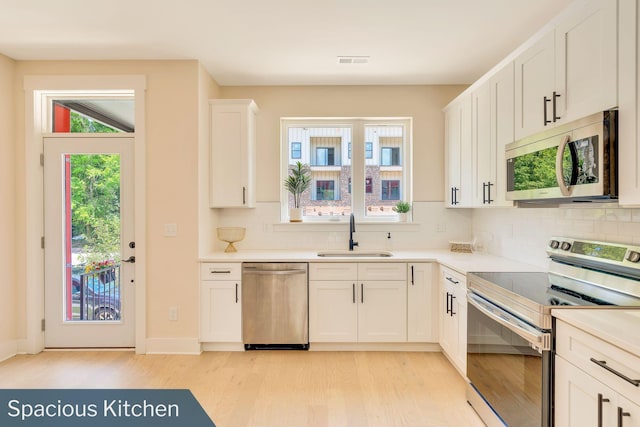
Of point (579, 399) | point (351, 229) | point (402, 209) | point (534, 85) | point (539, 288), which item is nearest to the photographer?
point (579, 399)

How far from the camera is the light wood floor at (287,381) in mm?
2443

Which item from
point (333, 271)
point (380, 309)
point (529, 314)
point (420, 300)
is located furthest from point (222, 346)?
point (529, 314)

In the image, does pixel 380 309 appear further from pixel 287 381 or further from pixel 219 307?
pixel 219 307

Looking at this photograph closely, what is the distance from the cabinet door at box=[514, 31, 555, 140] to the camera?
221cm

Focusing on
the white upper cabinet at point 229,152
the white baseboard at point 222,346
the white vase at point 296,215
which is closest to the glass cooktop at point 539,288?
the white vase at point 296,215

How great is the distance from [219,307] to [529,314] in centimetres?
259

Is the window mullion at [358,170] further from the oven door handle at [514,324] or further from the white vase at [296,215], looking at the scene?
the oven door handle at [514,324]

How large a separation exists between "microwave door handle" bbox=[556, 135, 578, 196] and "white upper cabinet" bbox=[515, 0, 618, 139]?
0.16m

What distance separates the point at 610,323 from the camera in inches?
57.9

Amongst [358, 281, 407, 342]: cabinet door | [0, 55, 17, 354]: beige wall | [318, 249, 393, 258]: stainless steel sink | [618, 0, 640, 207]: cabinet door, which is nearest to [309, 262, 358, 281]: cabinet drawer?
[358, 281, 407, 342]: cabinet door

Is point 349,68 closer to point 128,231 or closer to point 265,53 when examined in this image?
point 265,53

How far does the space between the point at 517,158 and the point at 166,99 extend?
9.66 feet

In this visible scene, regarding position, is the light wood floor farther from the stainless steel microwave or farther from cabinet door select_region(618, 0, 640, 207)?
cabinet door select_region(618, 0, 640, 207)

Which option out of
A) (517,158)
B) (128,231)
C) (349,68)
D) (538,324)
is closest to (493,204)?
(517,158)
